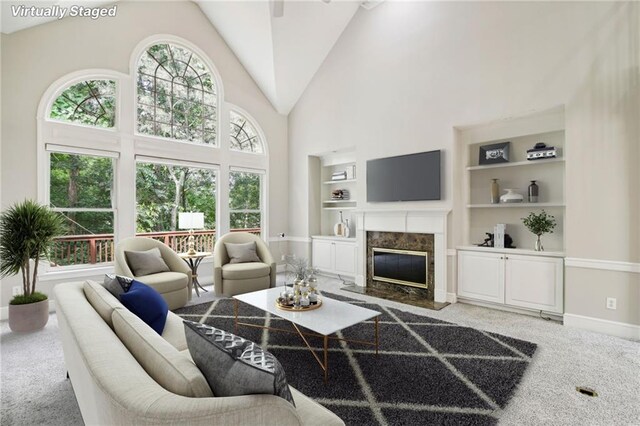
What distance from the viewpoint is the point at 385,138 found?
5.03m

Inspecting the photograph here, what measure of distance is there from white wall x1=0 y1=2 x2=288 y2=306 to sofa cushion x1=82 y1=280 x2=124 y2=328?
275 centimetres

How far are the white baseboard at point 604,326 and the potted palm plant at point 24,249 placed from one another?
18.6ft

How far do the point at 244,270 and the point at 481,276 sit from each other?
3197 millimetres

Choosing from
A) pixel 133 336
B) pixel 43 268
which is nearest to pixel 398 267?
pixel 133 336

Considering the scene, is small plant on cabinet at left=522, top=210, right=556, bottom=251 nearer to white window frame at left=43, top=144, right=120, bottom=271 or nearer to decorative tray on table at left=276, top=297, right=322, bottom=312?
decorative tray on table at left=276, top=297, right=322, bottom=312

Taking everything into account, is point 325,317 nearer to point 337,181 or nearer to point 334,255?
point 334,255

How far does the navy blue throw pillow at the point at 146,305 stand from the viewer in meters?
1.98

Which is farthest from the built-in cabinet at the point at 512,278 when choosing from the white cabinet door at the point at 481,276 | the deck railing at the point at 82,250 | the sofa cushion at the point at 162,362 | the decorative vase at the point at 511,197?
the deck railing at the point at 82,250

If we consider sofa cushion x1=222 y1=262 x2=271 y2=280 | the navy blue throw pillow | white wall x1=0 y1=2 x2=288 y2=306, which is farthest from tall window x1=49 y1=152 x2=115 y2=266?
the navy blue throw pillow

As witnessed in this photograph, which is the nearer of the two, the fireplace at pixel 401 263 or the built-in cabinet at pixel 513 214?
the built-in cabinet at pixel 513 214

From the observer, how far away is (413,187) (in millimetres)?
4656

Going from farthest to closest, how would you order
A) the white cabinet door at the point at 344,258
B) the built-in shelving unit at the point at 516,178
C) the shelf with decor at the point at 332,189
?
the shelf with decor at the point at 332,189, the white cabinet door at the point at 344,258, the built-in shelving unit at the point at 516,178

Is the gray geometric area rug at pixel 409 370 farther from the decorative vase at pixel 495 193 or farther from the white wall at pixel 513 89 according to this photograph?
the decorative vase at pixel 495 193

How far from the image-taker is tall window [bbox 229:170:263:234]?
19.5 ft
